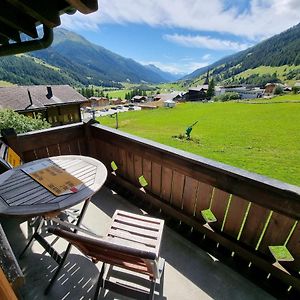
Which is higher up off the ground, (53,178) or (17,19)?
(17,19)

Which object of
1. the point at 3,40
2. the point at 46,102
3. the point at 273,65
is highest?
the point at 273,65

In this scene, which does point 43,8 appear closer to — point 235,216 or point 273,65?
point 235,216

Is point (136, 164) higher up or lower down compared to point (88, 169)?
lower down

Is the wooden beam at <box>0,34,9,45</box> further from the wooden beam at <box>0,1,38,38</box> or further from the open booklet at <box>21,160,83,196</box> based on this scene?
the open booklet at <box>21,160,83,196</box>

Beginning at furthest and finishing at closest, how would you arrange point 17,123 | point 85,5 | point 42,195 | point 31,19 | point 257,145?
point 257,145 → point 17,123 → point 31,19 → point 42,195 → point 85,5

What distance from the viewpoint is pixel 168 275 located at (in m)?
2.06

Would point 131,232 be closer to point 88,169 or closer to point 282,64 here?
point 88,169

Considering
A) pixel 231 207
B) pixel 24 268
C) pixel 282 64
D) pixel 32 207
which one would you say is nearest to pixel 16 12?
pixel 32 207

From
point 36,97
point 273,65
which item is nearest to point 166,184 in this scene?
point 36,97

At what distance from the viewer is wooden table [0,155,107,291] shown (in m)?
1.62

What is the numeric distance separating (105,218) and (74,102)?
23.2 meters

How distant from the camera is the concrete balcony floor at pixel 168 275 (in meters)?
1.88

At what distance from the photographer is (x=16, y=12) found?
1900 mm

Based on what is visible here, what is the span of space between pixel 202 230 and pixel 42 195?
71.2 inches
